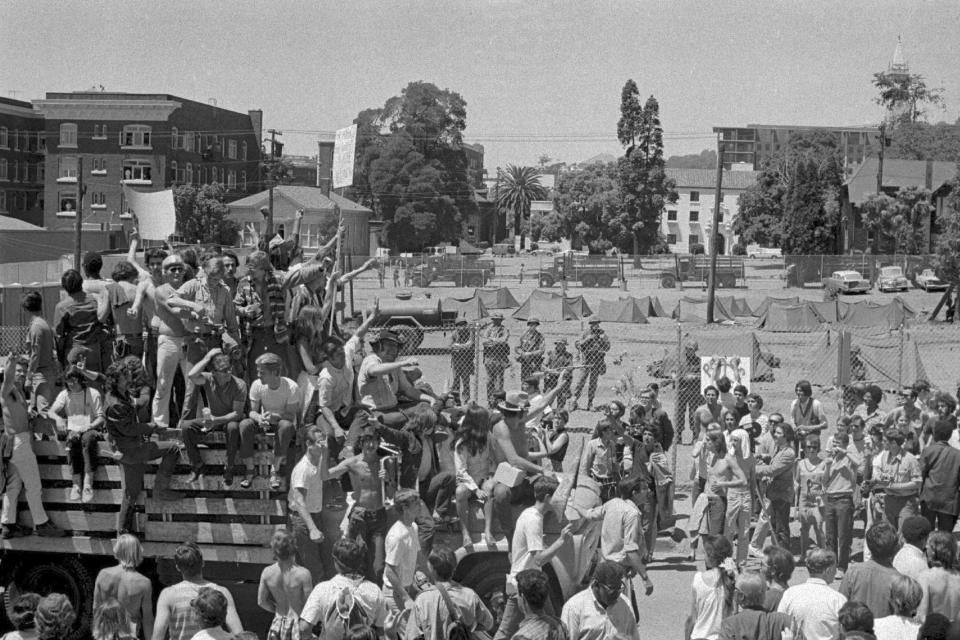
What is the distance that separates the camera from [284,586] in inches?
313

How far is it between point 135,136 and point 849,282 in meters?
43.6

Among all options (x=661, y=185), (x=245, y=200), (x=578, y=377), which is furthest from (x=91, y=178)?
(x=578, y=377)

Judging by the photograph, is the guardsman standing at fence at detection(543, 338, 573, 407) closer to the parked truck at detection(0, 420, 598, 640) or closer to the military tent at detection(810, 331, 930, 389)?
the military tent at detection(810, 331, 930, 389)

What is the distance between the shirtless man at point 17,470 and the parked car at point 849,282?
50670 millimetres

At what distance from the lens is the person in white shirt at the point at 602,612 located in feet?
22.9

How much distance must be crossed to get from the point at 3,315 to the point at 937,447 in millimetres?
27826

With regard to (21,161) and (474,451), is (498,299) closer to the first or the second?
(474,451)

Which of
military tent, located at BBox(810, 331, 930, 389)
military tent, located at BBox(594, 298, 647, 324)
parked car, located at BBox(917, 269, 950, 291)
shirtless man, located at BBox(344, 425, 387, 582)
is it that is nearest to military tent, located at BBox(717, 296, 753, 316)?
military tent, located at BBox(594, 298, 647, 324)

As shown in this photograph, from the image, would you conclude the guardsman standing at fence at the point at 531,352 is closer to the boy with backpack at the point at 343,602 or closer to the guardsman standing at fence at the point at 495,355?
the guardsman standing at fence at the point at 495,355

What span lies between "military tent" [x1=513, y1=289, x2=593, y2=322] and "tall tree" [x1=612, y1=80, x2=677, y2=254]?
41085 mm

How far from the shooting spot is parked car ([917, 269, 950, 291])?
58031 mm

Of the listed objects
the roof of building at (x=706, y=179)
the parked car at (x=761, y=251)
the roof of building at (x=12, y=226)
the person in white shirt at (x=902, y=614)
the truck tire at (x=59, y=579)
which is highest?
the roof of building at (x=706, y=179)

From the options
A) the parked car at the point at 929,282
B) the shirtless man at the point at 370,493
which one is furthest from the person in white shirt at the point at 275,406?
the parked car at the point at 929,282

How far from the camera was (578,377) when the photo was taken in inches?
874
